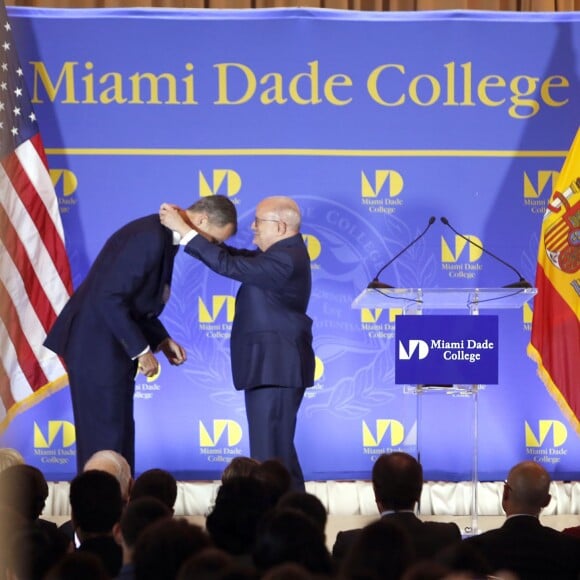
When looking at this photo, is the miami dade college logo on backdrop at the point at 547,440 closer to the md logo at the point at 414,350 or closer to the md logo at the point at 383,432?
the md logo at the point at 383,432

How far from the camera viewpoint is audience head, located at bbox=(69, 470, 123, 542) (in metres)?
3.44

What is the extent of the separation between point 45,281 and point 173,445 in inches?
56.0

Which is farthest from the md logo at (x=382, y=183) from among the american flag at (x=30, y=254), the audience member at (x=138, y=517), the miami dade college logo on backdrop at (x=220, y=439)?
the audience member at (x=138, y=517)

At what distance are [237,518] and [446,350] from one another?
10.4 feet

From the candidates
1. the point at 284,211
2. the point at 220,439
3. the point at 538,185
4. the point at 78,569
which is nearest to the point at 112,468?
the point at 78,569

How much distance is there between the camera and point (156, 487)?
3855mm

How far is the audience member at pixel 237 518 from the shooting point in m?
3.17

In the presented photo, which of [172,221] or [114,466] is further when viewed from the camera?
[172,221]

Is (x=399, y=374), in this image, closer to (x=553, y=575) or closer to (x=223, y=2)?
(x=553, y=575)

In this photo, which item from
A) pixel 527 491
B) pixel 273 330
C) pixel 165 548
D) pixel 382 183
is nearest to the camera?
pixel 165 548

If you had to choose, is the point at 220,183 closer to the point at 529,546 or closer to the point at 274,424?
the point at 274,424

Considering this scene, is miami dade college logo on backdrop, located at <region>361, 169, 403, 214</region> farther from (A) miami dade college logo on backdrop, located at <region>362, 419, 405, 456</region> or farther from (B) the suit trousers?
(B) the suit trousers

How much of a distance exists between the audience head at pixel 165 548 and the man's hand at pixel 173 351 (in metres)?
3.58

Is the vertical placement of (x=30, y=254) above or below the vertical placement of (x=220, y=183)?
below
